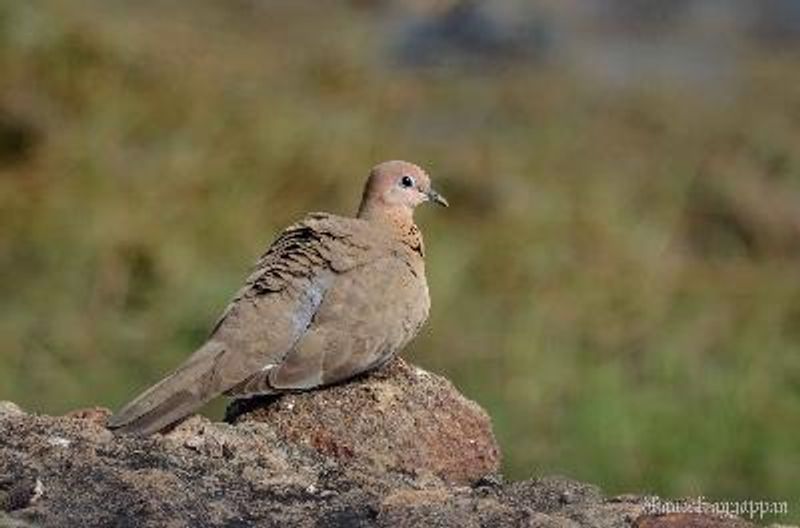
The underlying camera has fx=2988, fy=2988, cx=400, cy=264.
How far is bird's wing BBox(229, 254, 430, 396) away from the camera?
7809 millimetres

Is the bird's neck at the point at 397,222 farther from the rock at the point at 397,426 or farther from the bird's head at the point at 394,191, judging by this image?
the rock at the point at 397,426

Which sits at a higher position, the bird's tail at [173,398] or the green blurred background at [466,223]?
the green blurred background at [466,223]

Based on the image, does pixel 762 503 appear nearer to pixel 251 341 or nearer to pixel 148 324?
pixel 148 324

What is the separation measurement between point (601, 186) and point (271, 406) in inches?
376

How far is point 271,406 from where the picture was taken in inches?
303

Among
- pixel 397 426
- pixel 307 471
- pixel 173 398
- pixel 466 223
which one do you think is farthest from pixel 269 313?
pixel 466 223

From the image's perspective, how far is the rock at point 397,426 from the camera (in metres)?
7.36

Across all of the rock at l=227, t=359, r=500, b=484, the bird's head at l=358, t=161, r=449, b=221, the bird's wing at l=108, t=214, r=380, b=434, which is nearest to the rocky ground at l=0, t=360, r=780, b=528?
the rock at l=227, t=359, r=500, b=484

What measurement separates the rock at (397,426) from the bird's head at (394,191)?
1094 millimetres

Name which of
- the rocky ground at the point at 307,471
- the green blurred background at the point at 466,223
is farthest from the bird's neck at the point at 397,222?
the green blurred background at the point at 466,223

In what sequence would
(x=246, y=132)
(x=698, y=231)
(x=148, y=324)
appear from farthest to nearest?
(x=698, y=231) → (x=246, y=132) → (x=148, y=324)

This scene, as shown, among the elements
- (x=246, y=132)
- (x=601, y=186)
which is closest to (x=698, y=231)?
(x=601, y=186)

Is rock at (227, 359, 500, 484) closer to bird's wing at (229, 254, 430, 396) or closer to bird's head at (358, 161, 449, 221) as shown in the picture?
bird's wing at (229, 254, 430, 396)

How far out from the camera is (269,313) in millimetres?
8016
